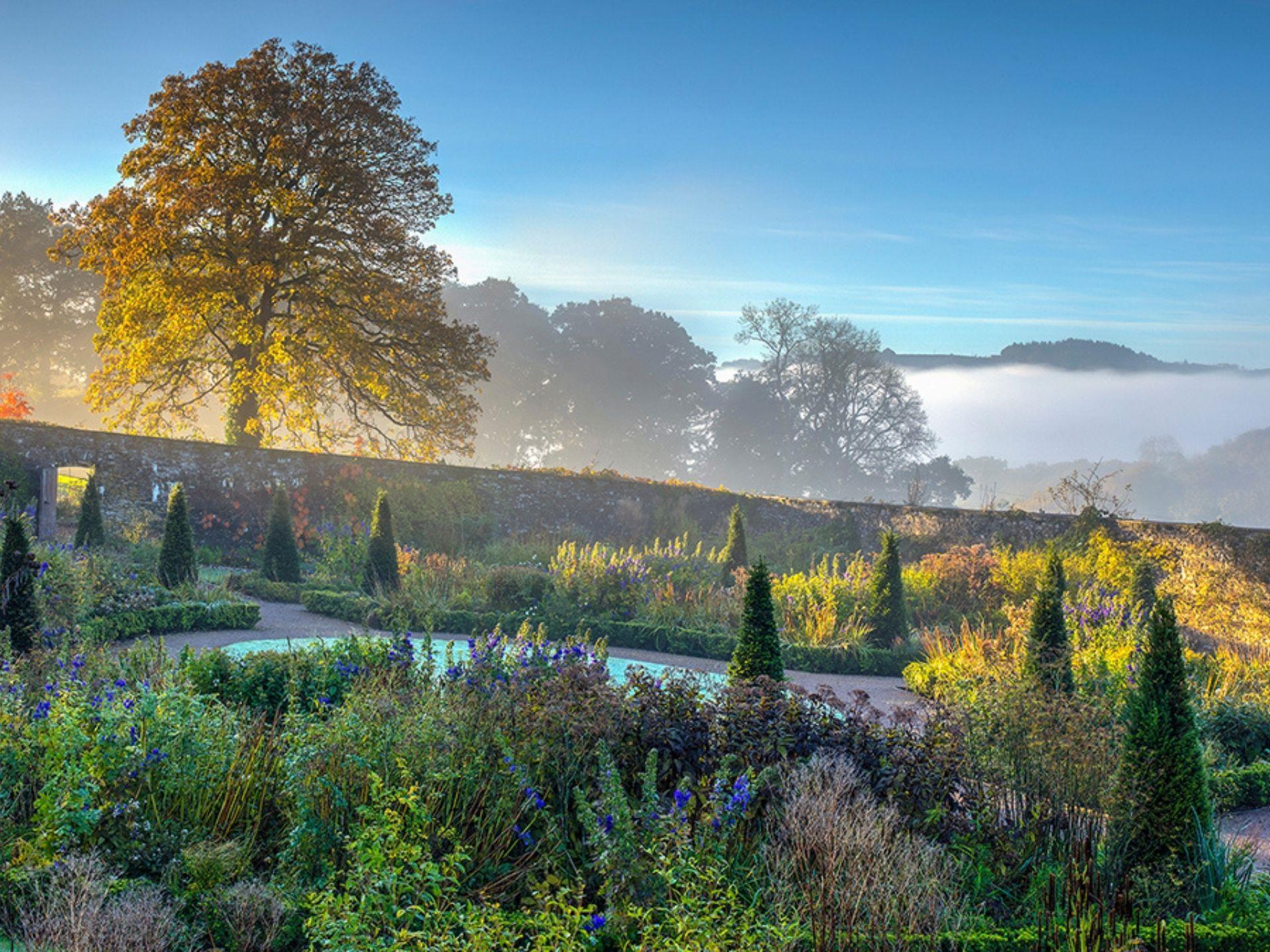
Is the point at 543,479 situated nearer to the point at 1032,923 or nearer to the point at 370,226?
the point at 370,226

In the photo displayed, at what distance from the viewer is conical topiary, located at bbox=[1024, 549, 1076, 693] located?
666cm

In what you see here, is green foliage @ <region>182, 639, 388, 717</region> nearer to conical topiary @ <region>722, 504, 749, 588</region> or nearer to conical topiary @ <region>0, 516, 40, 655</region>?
conical topiary @ <region>0, 516, 40, 655</region>

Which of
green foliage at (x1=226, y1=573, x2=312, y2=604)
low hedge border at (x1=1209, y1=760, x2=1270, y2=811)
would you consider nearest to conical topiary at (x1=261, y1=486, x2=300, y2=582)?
green foliage at (x1=226, y1=573, x2=312, y2=604)

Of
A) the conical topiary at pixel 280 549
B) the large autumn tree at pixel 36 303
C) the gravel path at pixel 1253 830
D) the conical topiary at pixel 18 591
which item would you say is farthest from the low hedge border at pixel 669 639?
the large autumn tree at pixel 36 303

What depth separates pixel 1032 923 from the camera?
4012 millimetres

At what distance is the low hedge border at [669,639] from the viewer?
10.6m

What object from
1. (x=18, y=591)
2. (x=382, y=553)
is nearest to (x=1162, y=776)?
(x=18, y=591)

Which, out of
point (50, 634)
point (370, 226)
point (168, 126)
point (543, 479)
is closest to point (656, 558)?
point (543, 479)

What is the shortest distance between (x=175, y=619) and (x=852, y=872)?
8.48 m

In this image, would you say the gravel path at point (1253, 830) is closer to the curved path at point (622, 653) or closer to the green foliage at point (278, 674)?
the curved path at point (622, 653)

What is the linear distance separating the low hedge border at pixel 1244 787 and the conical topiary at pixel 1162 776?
6.30ft

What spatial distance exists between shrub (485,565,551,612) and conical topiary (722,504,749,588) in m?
3.14

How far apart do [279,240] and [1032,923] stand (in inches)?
671

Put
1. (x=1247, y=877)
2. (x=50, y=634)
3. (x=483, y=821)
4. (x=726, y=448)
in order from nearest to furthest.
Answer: (x=483, y=821) → (x=1247, y=877) → (x=50, y=634) → (x=726, y=448)
